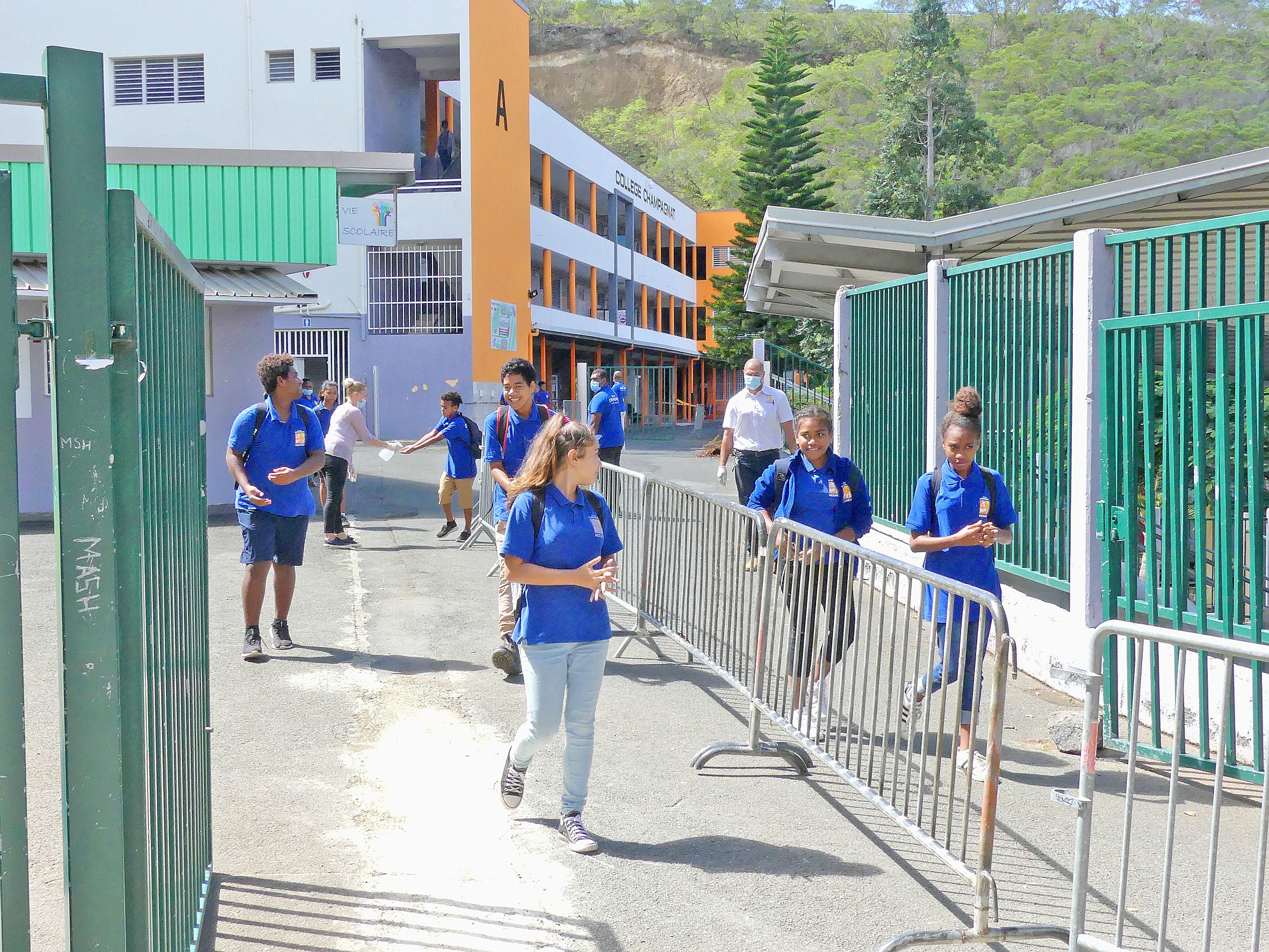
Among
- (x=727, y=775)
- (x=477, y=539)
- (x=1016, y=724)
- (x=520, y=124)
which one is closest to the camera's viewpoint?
(x=727, y=775)

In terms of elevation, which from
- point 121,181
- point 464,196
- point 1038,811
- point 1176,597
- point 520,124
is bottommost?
point 1038,811

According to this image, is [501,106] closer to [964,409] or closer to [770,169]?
[770,169]

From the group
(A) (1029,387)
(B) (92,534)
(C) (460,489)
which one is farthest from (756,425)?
(B) (92,534)

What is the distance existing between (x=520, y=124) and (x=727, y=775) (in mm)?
33596

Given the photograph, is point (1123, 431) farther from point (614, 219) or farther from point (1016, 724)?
point (614, 219)

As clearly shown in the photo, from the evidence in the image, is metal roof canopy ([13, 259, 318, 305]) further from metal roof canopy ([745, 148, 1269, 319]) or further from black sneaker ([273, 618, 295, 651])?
black sneaker ([273, 618, 295, 651])

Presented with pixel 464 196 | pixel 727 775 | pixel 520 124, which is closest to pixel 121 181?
pixel 727 775

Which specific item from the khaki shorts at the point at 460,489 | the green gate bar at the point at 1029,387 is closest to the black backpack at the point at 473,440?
the khaki shorts at the point at 460,489

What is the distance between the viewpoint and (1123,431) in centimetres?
584

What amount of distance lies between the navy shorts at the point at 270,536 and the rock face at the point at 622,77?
11922cm

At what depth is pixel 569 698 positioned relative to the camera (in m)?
4.79

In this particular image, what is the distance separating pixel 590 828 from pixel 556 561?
3.76 feet

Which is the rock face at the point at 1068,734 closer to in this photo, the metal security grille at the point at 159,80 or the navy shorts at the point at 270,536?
the navy shorts at the point at 270,536

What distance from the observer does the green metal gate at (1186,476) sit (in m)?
5.07
